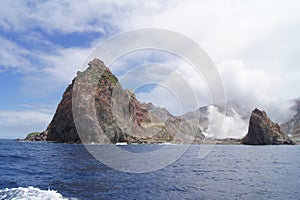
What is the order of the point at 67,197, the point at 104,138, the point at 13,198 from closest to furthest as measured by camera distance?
the point at 13,198, the point at 67,197, the point at 104,138

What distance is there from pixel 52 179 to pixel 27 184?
485 cm

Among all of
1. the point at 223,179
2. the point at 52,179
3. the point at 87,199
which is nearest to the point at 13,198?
the point at 87,199

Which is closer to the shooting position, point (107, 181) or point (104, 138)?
point (107, 181)

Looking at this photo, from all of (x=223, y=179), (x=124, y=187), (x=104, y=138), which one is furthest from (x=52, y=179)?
(x=104, y=138)

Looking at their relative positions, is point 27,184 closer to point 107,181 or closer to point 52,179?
point 52,179

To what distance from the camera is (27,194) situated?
2730 centimetres

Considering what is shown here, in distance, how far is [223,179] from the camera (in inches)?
1773

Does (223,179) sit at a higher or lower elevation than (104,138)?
lower

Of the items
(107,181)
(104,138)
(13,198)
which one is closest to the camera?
(13,198)

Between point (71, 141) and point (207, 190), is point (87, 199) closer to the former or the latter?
point (207, 190)

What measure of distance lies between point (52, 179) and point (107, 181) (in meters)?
7.44

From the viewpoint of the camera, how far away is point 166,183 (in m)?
39.6

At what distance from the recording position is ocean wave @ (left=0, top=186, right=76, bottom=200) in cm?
2645

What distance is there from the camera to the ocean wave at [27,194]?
26.5m
